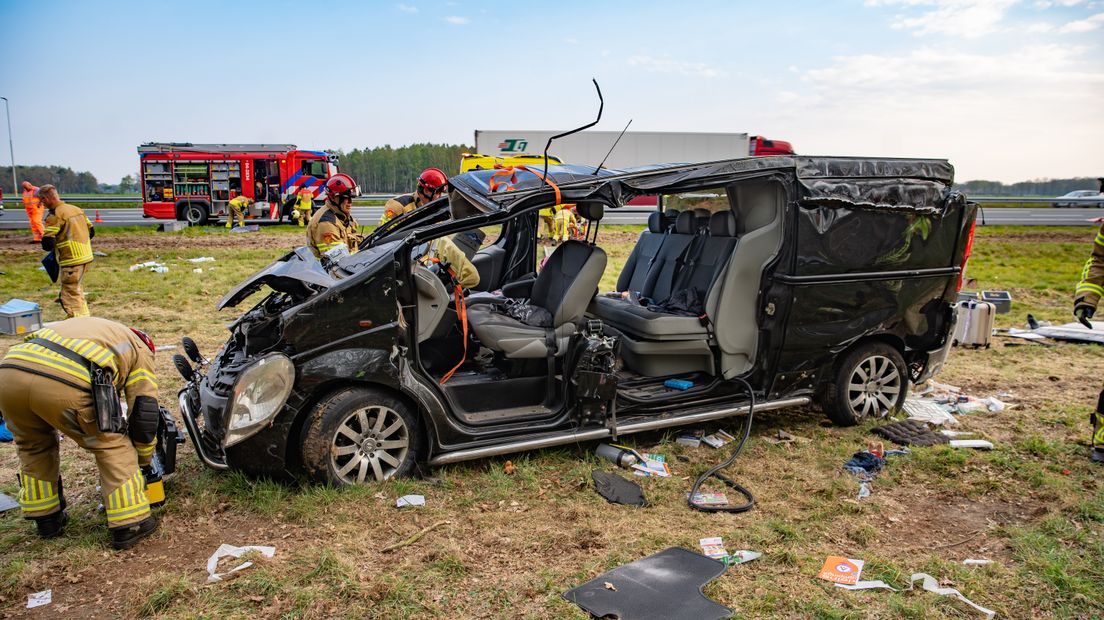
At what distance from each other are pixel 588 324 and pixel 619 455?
0.89 metres

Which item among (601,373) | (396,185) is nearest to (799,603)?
(601,373)

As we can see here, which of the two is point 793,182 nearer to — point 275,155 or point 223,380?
point 223,380

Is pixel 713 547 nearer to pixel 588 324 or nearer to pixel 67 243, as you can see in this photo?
pixel 588 324

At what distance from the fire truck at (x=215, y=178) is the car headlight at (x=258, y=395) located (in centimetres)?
2194

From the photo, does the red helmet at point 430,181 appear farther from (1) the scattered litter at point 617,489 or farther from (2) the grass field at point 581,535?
(1) the scattered litter at point 617,489

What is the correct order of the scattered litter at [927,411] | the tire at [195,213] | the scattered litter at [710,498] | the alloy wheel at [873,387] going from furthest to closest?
the tire at [195,213], the scattered litter at [927,411], the alloy wheel at [873,387], the scattered litter at [710,498]

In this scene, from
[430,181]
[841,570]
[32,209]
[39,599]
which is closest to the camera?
[39,599]

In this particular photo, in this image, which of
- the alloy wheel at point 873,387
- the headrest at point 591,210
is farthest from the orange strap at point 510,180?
the alloy wheel at point 873,387

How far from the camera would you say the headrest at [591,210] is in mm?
4679

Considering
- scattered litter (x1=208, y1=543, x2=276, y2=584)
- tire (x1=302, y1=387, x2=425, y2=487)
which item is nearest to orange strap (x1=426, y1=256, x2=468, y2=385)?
tire (x1=302, y1=387, x2=425, y2=487)

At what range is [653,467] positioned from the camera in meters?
4.71

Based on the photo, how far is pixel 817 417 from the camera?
584 centimetres

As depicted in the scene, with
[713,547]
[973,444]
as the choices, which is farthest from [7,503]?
[973,444]

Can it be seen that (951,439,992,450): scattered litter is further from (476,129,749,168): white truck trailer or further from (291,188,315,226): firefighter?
(476,129,749,168): white truck trailer
